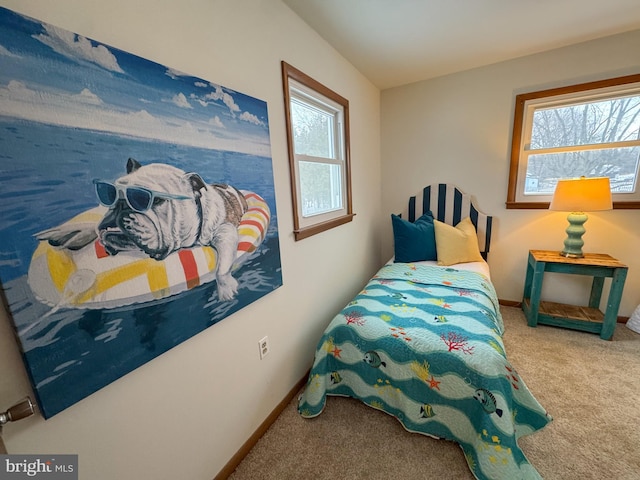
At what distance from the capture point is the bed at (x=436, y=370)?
1.14 metres

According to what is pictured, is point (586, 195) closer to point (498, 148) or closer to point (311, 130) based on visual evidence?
point (498, 148)

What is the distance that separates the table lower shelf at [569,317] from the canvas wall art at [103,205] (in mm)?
2741

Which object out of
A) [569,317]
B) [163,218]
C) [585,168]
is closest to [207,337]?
[163,218]

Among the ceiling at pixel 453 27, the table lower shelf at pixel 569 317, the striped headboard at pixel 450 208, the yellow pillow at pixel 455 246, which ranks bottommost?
the table lower shelf at pixel 569 317

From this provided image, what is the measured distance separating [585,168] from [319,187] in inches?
93.9

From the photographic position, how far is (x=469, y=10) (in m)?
1.63

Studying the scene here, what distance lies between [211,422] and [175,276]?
0.71 meters

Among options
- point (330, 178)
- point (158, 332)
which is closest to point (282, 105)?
point (330, 178)

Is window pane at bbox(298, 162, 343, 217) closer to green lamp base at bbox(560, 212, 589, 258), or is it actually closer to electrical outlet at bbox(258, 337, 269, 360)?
electrical outlet at bbox(258, 337, 269, 360)

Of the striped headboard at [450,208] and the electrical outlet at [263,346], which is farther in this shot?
the striped headboard at [450,208]

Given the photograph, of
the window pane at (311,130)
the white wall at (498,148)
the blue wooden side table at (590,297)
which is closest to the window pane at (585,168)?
the white wall at (498,148)

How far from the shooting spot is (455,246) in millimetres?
2438

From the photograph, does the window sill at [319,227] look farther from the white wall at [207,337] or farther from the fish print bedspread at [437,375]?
the fish print bedspread at [437,375]

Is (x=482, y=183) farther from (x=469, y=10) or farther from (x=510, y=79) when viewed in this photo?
(x=469, y=10)
